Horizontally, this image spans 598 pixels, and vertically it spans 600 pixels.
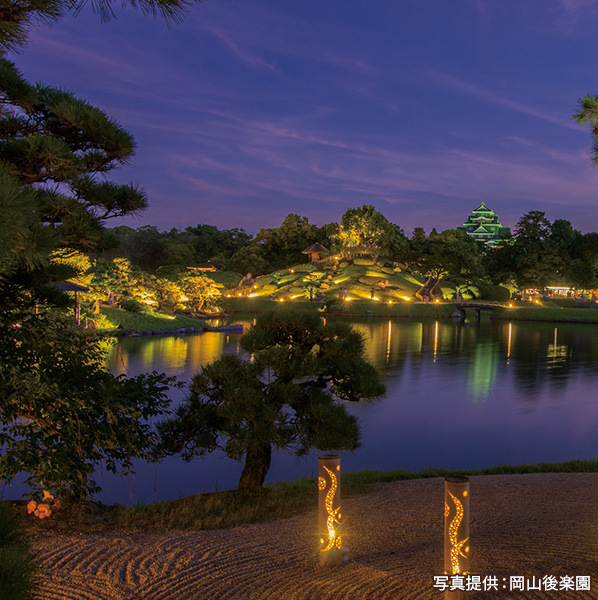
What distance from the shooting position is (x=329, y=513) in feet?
11.0

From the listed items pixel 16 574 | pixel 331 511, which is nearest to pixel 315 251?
pixel 331 511

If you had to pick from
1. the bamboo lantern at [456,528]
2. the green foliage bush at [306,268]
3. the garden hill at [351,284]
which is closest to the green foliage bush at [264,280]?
the garden hill at [351,284]

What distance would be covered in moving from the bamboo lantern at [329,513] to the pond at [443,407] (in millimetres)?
2451

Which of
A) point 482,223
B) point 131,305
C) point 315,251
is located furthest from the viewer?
point 482,223

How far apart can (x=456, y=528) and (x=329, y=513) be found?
91cm

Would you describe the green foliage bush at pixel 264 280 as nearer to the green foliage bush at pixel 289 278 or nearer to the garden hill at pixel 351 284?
the garden hill at pixel 351 284

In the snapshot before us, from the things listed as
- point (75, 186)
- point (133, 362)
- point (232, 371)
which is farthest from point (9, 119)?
point (133, 362)

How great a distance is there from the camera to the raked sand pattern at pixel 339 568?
299 centimetres

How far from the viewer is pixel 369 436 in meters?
9.53

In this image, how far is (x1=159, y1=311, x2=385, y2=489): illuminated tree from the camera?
487cm

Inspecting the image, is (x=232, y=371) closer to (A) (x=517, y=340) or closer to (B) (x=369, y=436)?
(B) (x=369, y=436)

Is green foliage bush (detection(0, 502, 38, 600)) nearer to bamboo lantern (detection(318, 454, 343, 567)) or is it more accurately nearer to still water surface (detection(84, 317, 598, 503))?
bamboo lantern (detection(318, 454, 343, 567))

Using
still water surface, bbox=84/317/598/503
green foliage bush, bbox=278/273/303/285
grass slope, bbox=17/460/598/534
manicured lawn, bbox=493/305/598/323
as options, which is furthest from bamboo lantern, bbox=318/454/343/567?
green foliage bush, bbox=278/273/303/285

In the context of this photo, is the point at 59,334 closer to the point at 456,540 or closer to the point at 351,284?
the point at 456,540
